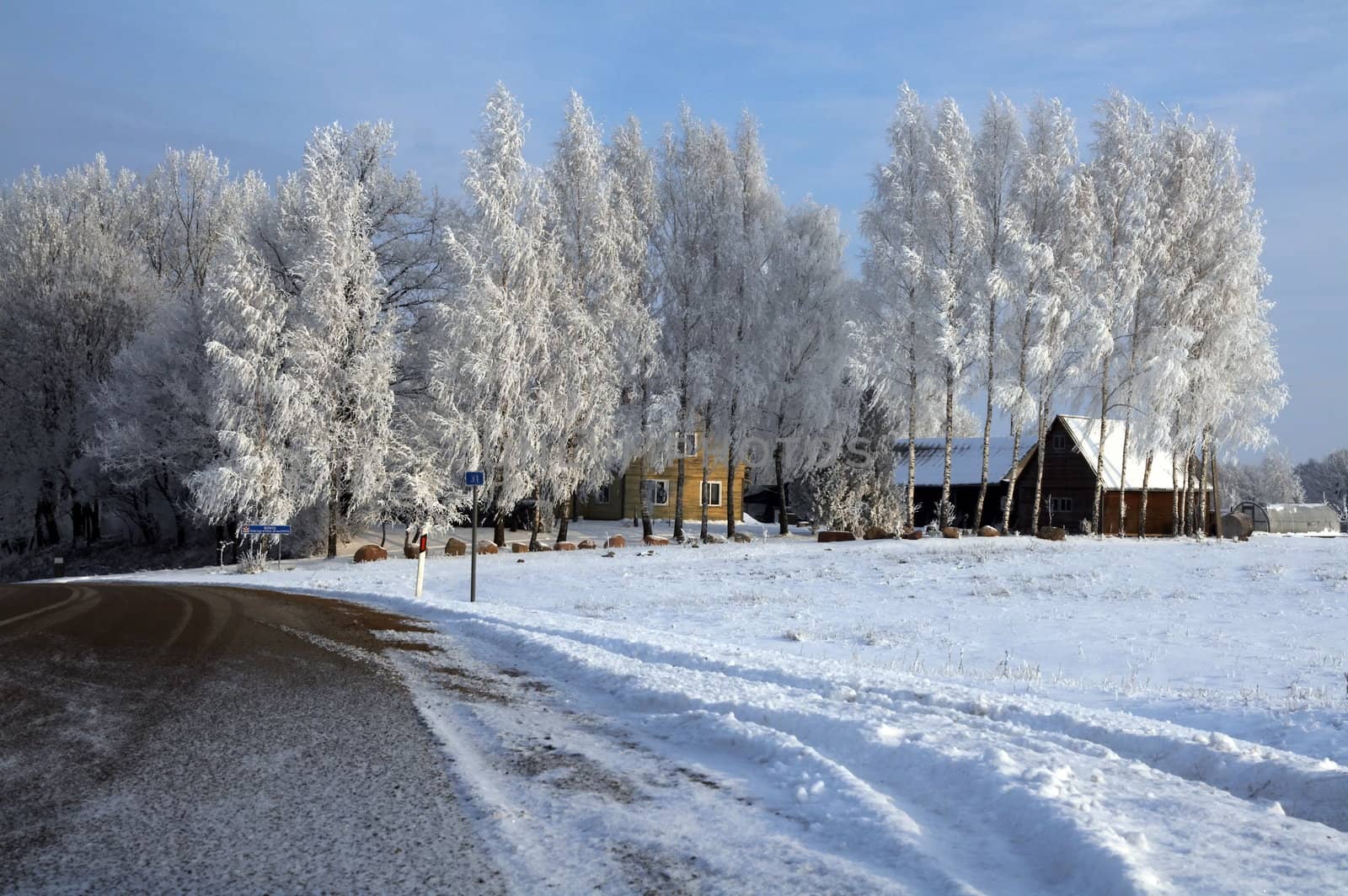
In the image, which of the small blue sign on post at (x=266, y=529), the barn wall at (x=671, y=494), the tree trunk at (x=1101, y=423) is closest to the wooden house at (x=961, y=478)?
the barn wall at (x=671, y=494)

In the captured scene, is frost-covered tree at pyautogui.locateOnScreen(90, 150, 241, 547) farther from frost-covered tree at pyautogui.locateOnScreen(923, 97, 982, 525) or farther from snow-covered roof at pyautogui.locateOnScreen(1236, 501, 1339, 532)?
snow-covered roof at pyautogui.locateOnScreen(1236, 501, 1339, 532)

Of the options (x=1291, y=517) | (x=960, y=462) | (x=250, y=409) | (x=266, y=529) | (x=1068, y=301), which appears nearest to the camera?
(x=266, y=529)

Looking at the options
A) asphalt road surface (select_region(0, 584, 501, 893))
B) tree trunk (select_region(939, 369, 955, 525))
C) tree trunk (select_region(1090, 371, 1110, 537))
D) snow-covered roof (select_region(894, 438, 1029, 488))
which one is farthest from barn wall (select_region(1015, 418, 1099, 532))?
asphalt road surface (select_region(0, 584, 501, 893))

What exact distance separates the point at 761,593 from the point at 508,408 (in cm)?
1453

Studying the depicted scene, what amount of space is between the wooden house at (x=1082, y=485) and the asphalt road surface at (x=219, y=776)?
149ft

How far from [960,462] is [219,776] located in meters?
53.7

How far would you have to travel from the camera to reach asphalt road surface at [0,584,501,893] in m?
3.91

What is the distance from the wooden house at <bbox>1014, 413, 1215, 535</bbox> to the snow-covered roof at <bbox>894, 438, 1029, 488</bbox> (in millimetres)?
1989

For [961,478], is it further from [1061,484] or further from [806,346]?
[806,346]

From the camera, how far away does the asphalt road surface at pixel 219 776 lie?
12.8 feet

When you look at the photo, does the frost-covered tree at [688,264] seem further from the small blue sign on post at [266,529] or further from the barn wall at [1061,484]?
the barn wall at [1061,484]

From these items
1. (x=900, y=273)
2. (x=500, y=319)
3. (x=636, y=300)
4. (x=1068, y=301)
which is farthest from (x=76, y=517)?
(x=1068, y=301)

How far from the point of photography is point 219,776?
534 centimetres

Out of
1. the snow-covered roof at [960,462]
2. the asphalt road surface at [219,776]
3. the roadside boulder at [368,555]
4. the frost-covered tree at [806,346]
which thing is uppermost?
the frost-covered tree at [806,346]
